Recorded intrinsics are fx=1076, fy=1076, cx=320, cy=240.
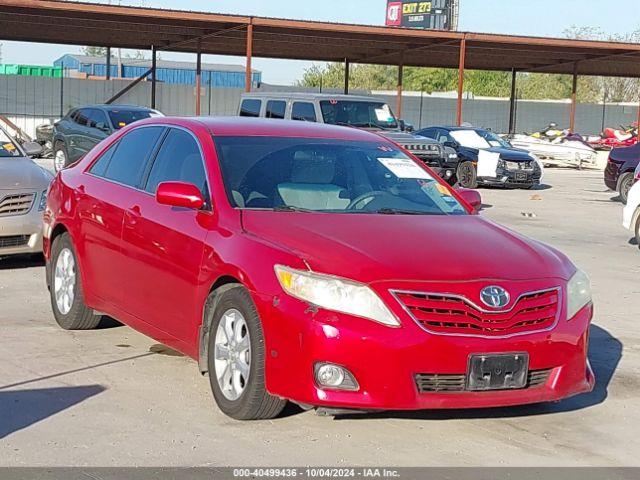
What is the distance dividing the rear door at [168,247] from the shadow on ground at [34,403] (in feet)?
2.02

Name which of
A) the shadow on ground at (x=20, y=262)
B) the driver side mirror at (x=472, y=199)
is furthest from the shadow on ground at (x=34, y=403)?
the shadow on ground at (x=20, y=262)

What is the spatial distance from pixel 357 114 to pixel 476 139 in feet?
22.7

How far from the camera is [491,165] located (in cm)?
2480

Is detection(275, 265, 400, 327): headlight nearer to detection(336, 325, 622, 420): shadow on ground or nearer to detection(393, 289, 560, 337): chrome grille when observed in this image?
detection(393, 289, 560, 337): chrome grille

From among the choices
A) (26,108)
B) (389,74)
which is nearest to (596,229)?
(26,108)

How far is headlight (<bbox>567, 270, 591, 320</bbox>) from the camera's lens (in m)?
5.67

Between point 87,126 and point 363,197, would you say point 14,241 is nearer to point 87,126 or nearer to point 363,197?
point 363,197

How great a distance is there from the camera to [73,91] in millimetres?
42719

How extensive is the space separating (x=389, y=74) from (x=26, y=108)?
2723 inches

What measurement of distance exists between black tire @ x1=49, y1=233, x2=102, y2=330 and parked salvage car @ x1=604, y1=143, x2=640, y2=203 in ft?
52.9

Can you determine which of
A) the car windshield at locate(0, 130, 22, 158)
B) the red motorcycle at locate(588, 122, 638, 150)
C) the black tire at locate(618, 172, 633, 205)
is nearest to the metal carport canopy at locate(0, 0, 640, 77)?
the red motorcycle at locate(588, 122, 638, 150)

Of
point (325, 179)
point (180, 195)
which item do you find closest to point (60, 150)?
point (325, 179)

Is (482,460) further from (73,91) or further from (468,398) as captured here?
(73,91)

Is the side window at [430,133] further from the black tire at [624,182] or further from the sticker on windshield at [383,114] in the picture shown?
the sticker on windshield at [383,114]
